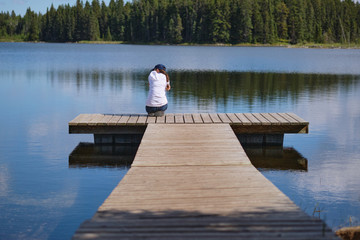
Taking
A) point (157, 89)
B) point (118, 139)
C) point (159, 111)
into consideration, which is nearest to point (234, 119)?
point (159, 111)

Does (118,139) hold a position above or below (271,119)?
below

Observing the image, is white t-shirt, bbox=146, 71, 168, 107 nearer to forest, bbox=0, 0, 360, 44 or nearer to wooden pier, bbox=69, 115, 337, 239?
wooden pier, bbox=69, 115, 337, 239

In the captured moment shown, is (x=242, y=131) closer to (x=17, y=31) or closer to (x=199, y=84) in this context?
(x=199, y=84)

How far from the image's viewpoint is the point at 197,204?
560 cm

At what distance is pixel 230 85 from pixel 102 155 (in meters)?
17.1

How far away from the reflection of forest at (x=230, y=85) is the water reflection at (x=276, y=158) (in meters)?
8.95

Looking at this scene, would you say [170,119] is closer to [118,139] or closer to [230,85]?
[118,139]

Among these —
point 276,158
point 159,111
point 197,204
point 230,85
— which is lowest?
point 276,158

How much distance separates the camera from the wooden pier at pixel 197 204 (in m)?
4.55

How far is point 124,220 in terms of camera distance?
495cm

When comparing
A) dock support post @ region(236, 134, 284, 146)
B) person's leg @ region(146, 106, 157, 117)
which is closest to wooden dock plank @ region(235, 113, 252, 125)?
dock support post @ region(236, 134, 284, 146)

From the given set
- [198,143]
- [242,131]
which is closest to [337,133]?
[242,131]

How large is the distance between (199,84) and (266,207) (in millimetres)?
22771

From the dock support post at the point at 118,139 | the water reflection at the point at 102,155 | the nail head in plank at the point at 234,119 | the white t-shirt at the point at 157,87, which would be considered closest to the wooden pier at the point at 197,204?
the water reflection at the point at 102,155
